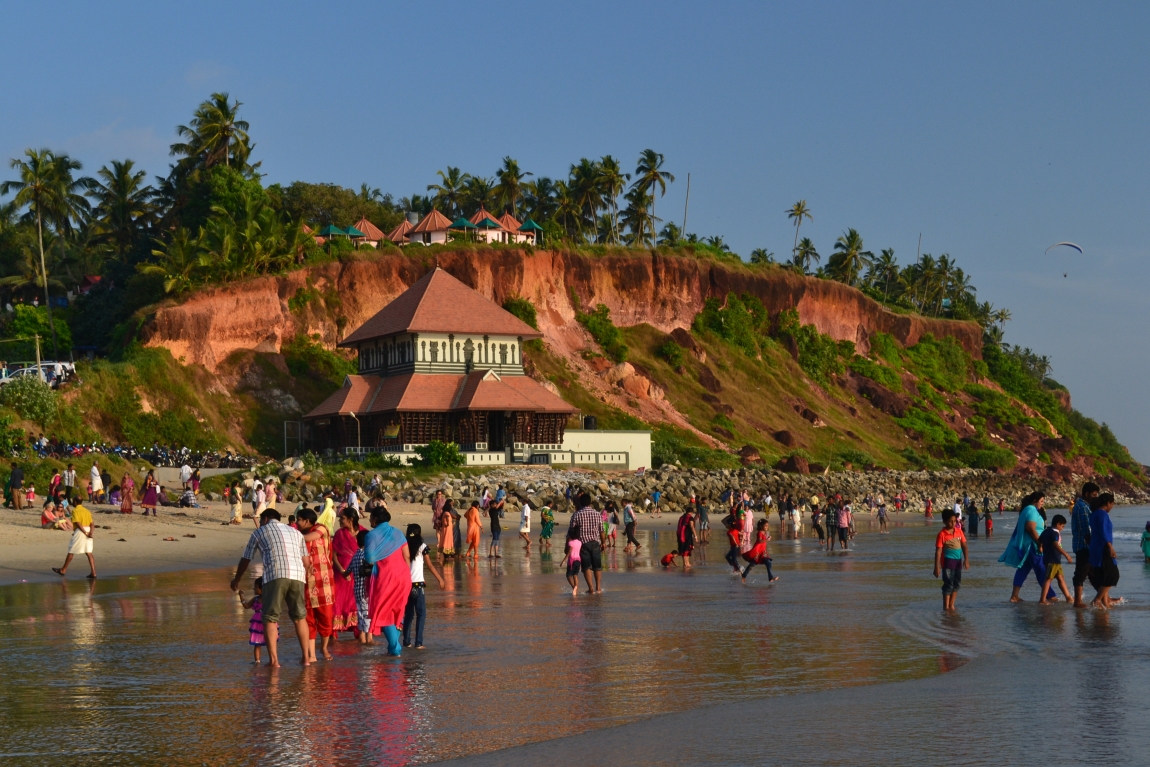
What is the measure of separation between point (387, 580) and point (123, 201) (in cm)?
6895

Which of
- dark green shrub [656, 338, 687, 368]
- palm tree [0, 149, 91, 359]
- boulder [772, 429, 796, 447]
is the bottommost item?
boulder [772, 429, 796, 447]

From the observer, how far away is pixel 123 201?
73.8 meters

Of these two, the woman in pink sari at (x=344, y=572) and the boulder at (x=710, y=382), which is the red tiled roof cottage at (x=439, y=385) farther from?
the woman in pink sari at (x=344, y=572)

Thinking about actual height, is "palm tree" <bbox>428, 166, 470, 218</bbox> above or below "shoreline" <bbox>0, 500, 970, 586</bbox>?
above

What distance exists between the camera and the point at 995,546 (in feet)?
111

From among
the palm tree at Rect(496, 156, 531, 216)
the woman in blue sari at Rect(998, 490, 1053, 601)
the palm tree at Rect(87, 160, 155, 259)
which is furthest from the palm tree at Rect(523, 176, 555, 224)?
the woman in blue sari at Rect(998, 490, 1053, 601)

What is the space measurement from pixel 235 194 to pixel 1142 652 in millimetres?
60053

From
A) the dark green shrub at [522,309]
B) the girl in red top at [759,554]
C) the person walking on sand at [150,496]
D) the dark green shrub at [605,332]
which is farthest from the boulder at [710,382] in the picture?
the girl in red top at [759,554]

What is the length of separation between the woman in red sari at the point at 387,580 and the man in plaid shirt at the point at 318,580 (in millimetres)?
392

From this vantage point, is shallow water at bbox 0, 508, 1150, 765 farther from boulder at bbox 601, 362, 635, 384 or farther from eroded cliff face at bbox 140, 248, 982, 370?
boulder at bbox 601, 362, 635, 384

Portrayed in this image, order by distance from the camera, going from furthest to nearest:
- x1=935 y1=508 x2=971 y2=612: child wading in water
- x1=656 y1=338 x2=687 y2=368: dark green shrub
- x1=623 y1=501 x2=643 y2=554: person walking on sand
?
x1=656 y1=338 x2=687 y2=368: dark green shrub < x1=623 y1=501 x2=643 y2=554: person walking on sand < x1=935 y1=508 x2=971 y2=612: child wading in water

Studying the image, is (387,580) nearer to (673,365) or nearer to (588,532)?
(588,532)

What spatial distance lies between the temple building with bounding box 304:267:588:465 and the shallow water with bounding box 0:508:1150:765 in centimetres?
3472

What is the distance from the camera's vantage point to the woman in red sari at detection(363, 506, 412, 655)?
11453mm
